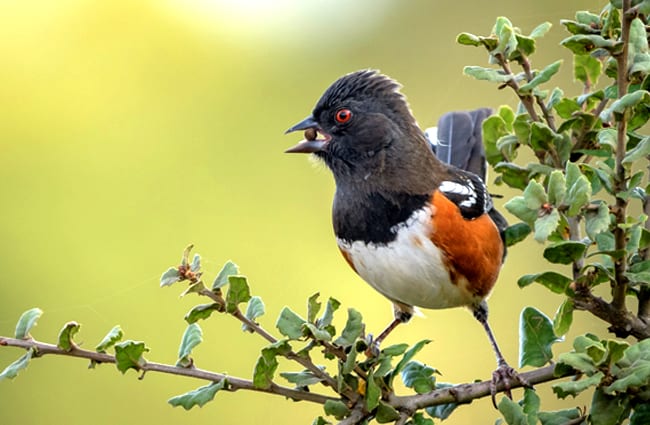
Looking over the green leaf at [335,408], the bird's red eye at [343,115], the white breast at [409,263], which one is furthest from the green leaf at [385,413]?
the bird's red eye at [343,115]

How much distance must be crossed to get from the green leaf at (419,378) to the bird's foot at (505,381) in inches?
4.4

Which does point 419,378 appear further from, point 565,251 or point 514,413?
point 565,251

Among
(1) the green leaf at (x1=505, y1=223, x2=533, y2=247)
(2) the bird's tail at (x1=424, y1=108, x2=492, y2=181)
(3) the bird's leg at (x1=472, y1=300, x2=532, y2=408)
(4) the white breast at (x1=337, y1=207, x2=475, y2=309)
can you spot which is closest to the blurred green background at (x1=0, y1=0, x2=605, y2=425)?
(2) the bird's tail at (x1=424, y1=108, x2=492, y2=181)

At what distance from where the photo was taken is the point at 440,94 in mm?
4945

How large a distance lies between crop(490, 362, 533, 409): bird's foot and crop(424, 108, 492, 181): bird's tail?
103 centimetres

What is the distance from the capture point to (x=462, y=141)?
3.16 m

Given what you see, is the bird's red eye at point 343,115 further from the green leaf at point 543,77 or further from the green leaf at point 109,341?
the green leaf at point 109,341

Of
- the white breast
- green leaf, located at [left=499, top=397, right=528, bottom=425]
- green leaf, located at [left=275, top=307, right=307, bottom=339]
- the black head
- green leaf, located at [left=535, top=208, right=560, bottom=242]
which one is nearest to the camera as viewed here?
green leaf, located at [left=535, top=208, right=560, bottom=242]

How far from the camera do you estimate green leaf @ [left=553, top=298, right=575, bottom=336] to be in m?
1.49

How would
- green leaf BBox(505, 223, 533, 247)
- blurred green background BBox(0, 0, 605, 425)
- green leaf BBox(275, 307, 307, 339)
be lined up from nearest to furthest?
green leaf BBox(275, 307, 307, 339), green leaf BBox(505, 223, 533, 247), blurred green background BBox(0, 0, 605, 425)

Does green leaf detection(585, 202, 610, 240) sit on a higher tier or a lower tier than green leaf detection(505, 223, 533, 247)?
lower

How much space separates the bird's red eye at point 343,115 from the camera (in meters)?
2.63

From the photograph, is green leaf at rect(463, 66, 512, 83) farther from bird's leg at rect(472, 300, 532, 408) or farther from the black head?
the black head

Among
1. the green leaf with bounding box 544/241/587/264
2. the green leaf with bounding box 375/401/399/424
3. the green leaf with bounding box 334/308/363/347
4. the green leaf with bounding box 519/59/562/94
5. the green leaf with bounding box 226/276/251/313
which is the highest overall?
the green leaf with bounding box 519/59/562/94
